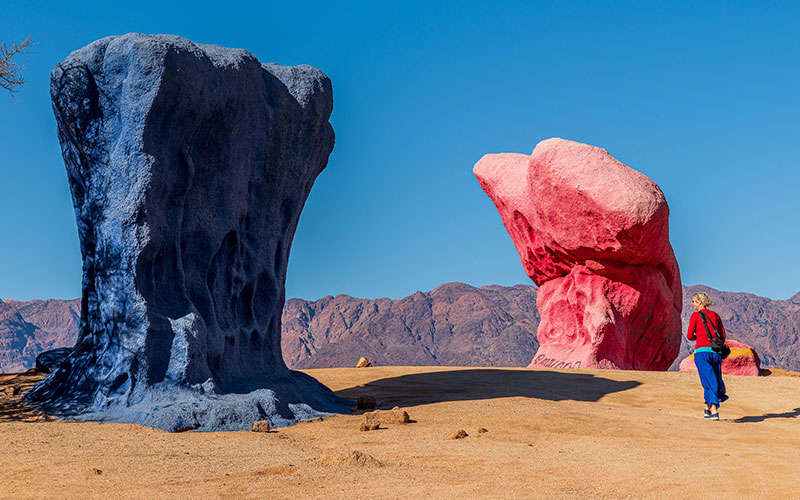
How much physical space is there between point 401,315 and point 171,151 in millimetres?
151988

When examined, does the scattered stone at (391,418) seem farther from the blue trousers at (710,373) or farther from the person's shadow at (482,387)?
the blue trousers at (710,373)

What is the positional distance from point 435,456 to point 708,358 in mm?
4816

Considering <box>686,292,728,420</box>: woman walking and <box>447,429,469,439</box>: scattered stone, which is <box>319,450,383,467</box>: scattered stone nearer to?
<box>447,429,469,439</box>: scattered stone

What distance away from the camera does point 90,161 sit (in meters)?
8.12

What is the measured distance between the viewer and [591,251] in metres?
18.3

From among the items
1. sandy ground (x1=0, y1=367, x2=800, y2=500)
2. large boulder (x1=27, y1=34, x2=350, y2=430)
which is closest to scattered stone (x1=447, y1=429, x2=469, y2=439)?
sandy ground (x1=0, y1=367, x2=800, y2=500)

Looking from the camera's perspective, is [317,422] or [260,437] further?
[317,422]

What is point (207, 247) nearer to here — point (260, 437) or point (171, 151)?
point (171, 151)

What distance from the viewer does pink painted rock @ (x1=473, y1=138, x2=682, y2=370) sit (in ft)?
56.5

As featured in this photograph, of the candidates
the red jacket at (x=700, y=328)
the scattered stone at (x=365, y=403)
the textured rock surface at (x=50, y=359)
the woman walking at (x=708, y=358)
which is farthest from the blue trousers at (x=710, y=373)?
the textured rock surface at (x=50, y=359)

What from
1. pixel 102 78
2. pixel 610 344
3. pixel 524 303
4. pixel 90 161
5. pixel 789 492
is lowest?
pixel 789 492

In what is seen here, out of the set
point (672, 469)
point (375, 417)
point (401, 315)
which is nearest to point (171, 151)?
point (375, 417)

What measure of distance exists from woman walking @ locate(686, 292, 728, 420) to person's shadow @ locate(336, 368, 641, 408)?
6.37 ft

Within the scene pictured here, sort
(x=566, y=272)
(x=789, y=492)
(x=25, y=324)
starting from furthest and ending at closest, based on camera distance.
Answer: (x=25, y=324) → (x=566, y=272) → (x=789, y=492)
